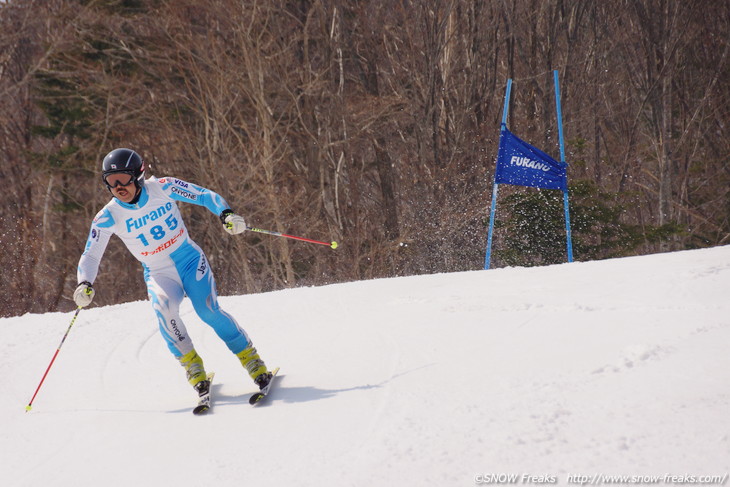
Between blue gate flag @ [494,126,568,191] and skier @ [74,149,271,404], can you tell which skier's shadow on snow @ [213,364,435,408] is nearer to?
skier @ [74,149,271,404]

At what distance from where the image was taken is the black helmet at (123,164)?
13.6 feet

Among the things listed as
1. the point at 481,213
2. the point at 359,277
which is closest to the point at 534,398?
the point at 481,213

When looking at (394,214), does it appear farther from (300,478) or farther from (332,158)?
(300,478)

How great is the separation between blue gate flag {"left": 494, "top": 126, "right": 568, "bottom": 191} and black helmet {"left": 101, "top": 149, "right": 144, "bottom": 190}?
18.0 ft

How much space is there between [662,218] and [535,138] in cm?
325

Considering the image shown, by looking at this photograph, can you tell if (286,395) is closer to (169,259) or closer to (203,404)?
(203,404)

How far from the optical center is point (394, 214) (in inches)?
623

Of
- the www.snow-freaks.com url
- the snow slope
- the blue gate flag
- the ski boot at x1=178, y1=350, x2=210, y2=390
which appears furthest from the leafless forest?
the www.snow-freaks.com url

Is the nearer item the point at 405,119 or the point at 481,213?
the point at 481,213

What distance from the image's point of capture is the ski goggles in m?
4.19

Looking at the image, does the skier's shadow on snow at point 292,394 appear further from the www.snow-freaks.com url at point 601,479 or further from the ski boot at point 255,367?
the www.snow-freaks.com url at point 601,479

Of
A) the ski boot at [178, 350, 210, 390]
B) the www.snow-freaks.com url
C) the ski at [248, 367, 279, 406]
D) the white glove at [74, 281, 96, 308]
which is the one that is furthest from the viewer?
the ski boot at [178, 350, 210, 390]

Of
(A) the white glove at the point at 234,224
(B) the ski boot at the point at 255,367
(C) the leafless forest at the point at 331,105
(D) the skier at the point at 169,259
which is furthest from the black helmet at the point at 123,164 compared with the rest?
(C) the leafless forest at the point at 331,105

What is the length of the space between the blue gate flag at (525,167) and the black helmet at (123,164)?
18.0 feet
